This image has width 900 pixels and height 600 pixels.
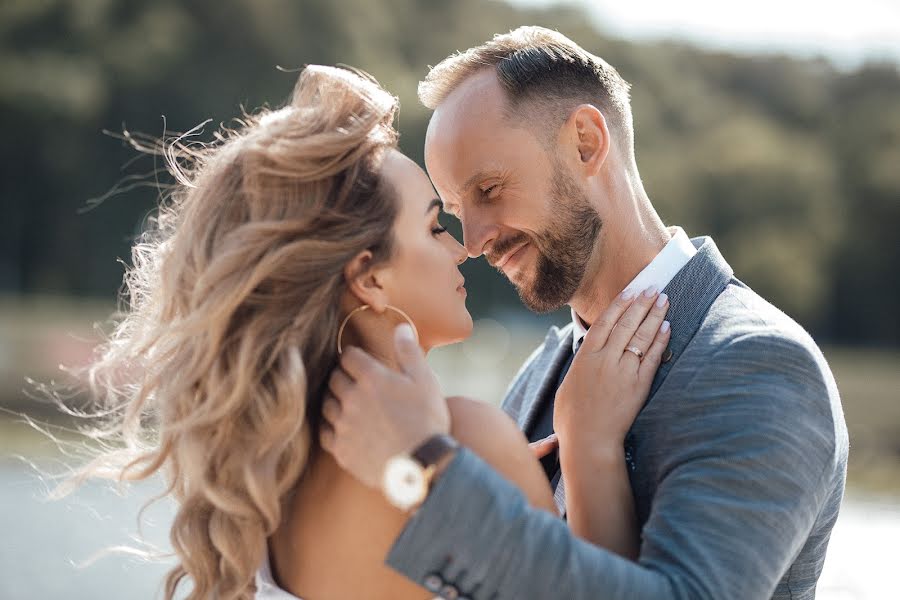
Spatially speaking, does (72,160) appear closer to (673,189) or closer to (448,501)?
(673,189)

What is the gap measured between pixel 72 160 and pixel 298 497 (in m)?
34.8

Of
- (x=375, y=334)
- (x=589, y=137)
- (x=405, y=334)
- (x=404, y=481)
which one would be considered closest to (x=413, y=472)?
(x=404, y=481)

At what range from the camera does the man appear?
1992 mm

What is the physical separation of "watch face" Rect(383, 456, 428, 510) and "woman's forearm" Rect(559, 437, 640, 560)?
0.54 meters

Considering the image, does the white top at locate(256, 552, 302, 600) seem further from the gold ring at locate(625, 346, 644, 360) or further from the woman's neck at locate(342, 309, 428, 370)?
the gold ring at locate(625, 346, 644, 360)

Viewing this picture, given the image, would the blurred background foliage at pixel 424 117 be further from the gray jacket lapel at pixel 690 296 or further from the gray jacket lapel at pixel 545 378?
the gray jacket lapel at pixel 690 296

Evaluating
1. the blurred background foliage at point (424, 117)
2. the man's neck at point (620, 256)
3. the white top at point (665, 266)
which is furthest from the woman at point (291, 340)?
the blurred background foliage at point (424, 117)

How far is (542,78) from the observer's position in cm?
318

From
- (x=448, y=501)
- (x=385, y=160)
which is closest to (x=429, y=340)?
(x=385, y=160)

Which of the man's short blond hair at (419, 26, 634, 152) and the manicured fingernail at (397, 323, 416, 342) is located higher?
the man's short blond hair at (419, 26, 634, 152)

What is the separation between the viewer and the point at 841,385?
1928 centimetres

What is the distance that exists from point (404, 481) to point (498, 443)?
0.89 feet

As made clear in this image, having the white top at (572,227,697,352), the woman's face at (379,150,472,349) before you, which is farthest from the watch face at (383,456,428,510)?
the white top at (572,227,697,352)

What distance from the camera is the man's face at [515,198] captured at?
10.1 ft
